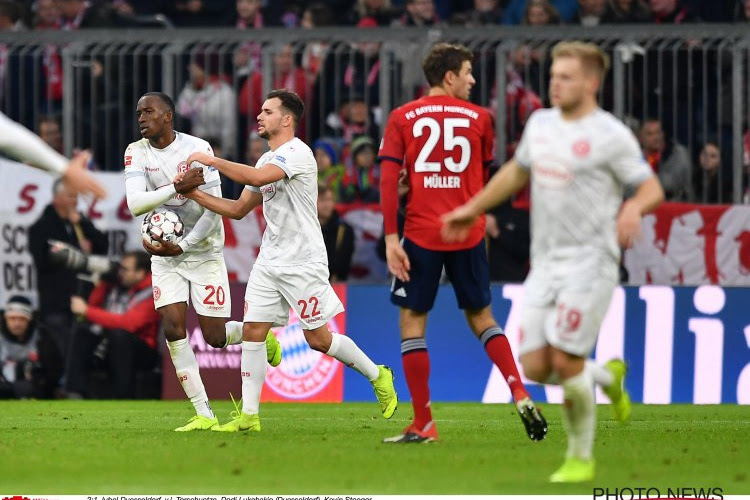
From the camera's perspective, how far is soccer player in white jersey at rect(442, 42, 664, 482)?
24.4 feet

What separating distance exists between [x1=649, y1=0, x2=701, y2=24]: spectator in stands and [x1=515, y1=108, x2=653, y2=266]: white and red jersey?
948cm

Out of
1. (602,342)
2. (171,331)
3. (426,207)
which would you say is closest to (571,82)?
(426,207)

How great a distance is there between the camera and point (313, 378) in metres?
15.1

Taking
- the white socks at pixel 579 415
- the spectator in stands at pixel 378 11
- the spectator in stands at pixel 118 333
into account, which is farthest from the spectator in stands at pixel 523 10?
the white socks at pixel 579 415

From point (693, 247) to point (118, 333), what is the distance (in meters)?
5.87

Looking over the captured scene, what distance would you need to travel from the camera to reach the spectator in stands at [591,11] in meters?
16.4

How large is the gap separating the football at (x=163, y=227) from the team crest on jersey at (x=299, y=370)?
4388mm

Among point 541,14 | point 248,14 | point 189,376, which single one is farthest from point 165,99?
point 248,14

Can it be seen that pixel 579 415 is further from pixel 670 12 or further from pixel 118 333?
pixel 670 12

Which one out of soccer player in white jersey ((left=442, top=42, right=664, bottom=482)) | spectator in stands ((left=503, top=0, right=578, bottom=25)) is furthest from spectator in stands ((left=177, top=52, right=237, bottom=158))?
soccer player in white jersey ((left=442, top=42, right=664, bottom=482))

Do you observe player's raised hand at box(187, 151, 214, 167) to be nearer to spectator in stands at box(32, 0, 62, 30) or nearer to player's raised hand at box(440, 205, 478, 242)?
player's raised hand at box(440, 205, 478, 242)

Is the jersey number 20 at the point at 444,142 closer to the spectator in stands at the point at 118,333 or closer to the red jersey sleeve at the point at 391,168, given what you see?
the red jersey sleeve at the point at 391,168

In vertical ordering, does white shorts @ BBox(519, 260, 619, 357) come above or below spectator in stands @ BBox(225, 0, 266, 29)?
below

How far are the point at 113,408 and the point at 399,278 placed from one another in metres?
5.36
